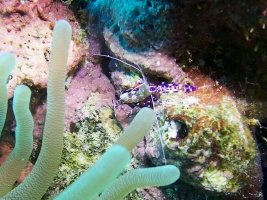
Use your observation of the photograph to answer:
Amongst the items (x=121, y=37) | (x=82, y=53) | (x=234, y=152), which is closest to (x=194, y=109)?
(x=234, y=152)

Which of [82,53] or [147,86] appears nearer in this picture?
[147,86]

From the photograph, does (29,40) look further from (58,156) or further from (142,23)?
(58,156)

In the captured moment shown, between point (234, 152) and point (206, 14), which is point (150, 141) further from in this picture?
point (206, 14)

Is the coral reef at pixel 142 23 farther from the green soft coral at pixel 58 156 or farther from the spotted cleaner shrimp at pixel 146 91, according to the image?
the green soft coral at pixel 58 156

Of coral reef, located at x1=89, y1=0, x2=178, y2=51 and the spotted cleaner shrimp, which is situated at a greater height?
coral reef, located at x1=89, y1=0, x2=178, y2=51

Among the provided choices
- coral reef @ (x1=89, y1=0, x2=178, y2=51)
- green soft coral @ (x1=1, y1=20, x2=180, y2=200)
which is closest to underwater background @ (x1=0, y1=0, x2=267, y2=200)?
coral reef @ (x1=89, y1=0, x2=178, y2=51)

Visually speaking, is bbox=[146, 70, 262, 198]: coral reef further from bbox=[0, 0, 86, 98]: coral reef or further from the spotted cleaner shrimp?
bbox=[0, 0, 86, 98]: coral reef

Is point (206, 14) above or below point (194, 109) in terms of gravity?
above

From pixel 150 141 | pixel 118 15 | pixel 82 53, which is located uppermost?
pixel 118 15
